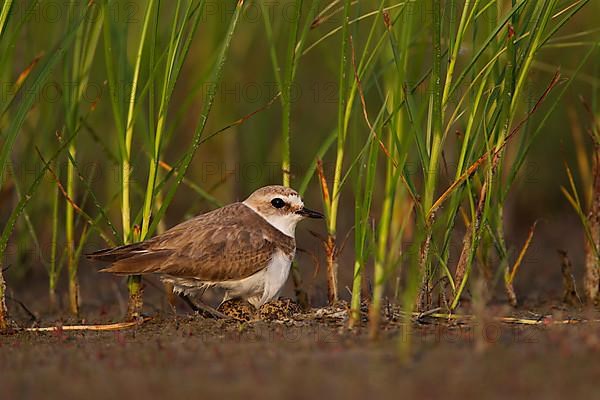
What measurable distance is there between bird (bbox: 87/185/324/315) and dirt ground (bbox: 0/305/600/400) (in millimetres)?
402

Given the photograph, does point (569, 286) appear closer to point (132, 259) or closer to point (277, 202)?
point (277, 202)

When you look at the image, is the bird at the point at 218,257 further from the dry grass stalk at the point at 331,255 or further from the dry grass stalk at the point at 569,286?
the dry grass stalk at the point at 569,286

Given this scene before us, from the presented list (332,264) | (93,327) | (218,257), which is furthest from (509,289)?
(93,327)

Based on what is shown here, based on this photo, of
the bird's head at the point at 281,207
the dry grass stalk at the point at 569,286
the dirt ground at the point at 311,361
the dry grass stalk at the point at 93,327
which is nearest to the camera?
the dirt ground at the point at 311,361

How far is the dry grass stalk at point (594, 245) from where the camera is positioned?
6328mm

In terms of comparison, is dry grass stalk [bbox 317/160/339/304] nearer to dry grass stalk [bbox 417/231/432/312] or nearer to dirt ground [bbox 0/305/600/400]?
dirt ground [bbox 0/305/600/400]

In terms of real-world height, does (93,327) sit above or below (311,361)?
below

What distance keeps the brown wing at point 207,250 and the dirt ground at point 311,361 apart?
40cm

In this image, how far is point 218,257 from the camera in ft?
19.8

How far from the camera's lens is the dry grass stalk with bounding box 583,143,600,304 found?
6328 mm

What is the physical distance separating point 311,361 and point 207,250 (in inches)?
72.2

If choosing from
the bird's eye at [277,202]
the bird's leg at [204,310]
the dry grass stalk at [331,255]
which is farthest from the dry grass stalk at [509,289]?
the bird's leg at [204,310]

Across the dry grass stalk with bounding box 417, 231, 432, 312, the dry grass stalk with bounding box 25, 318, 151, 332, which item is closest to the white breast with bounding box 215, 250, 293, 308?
the dry grass stalk with bounding box 25, 318, 151, 332

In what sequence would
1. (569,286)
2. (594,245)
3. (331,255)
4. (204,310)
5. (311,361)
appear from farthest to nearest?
1. (569,286)
2. (594,245)
3. (204,310)
4. (331,255)
5. (311,361)
